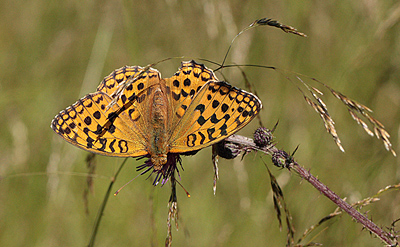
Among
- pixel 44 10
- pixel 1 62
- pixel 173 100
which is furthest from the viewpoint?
pixel 44 10

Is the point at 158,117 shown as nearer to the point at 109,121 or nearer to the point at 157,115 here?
the point at 157,115

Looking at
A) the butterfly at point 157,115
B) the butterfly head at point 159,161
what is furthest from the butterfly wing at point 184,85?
the butterfly head at point 159,161

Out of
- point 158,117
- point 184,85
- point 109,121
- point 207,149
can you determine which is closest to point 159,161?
point 158,117

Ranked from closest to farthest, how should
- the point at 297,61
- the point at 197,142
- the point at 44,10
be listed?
1. the point at 197,142
2. the point at 297,61
3. the point at 44,10

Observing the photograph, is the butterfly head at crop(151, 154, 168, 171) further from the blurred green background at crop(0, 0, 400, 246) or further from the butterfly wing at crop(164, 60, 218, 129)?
the blurred green background at crop(0, 0, 400, 246)

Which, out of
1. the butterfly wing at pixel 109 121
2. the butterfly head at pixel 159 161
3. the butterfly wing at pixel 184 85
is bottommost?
the butterfly head at pixel 159 161

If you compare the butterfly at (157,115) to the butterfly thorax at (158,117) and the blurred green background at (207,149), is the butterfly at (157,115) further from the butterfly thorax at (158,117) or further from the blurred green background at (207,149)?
the blurred green background at (207,149)

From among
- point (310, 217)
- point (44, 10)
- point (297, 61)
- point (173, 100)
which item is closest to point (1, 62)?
point (44, 10)

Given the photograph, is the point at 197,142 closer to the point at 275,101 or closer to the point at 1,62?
the point at 275,101
